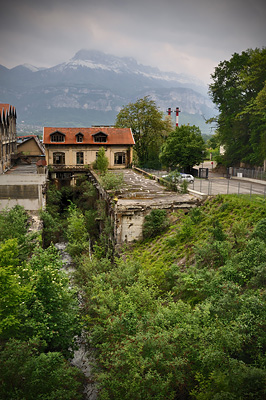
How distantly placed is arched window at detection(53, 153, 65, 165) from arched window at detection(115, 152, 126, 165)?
8.22m

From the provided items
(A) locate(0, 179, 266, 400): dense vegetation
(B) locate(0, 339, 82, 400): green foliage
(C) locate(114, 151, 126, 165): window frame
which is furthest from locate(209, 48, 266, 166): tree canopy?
(B) locate(0, 339, 82, 400): green foliage

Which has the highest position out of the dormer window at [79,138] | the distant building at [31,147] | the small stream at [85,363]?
the dormer window at [79,138]

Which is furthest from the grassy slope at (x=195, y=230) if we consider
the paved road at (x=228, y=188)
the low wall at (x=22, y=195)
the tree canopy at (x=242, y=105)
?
the tree canopy at (x=242, y=105)

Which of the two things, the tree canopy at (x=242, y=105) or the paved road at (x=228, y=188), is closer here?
the paved road at (x=228, y=188)

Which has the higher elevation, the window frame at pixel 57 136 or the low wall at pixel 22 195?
the window frame at pixel 57 136

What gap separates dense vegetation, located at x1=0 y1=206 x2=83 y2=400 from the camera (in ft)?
32.4

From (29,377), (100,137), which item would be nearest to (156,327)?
(29,377)

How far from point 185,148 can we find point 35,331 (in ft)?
115

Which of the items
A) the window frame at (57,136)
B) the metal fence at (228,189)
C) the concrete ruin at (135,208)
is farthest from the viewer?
the window frame at (57,136)

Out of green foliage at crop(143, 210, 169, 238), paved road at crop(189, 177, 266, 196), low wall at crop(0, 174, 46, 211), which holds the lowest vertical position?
green foliage at crop(143, 210, 169, 238)

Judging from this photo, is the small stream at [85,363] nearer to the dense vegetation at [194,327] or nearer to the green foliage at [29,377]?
the dense vegetation at [194,327]

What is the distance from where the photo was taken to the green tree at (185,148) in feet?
142

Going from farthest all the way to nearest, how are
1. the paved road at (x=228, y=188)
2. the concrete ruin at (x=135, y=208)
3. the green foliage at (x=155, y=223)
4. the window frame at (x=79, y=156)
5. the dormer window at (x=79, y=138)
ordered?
the window frame at (x=79, y=156) < the dormer window at (x=79, y=138) < the paved road at (x=228, y=188) < the concrete ruin at (x=135, y=208) < the green foliage at (x=155, y=223)

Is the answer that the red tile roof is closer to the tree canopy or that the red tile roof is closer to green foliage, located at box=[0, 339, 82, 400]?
the tree canopy
